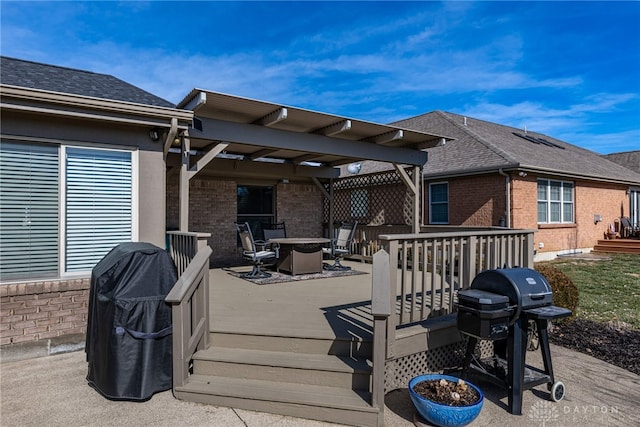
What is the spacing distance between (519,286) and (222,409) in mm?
2750

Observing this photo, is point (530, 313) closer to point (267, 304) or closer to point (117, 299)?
point (267, 304)

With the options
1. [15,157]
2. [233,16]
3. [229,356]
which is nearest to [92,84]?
[15,157]

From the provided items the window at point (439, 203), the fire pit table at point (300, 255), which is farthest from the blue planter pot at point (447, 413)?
the window at point (439, 203)

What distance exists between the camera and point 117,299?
10.7ft

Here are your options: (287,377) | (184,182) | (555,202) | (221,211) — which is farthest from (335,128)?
(555,202)

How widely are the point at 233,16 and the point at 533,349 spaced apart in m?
9.89

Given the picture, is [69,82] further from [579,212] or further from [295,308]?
[579,212]

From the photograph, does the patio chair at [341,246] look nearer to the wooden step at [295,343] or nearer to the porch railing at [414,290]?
the porch railing at [414,290]

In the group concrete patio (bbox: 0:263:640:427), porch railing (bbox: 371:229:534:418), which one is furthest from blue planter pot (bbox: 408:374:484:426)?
porch railing (bbox: 371:229:534:418)

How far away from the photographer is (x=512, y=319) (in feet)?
10.5

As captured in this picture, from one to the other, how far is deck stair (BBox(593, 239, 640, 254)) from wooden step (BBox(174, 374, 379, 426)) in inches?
606

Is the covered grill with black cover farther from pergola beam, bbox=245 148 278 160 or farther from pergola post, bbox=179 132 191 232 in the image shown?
pergola beam, bbox=245 148 278 160

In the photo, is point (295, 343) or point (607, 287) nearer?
point (295, 343)

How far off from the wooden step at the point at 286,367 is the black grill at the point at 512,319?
40.0 inches
